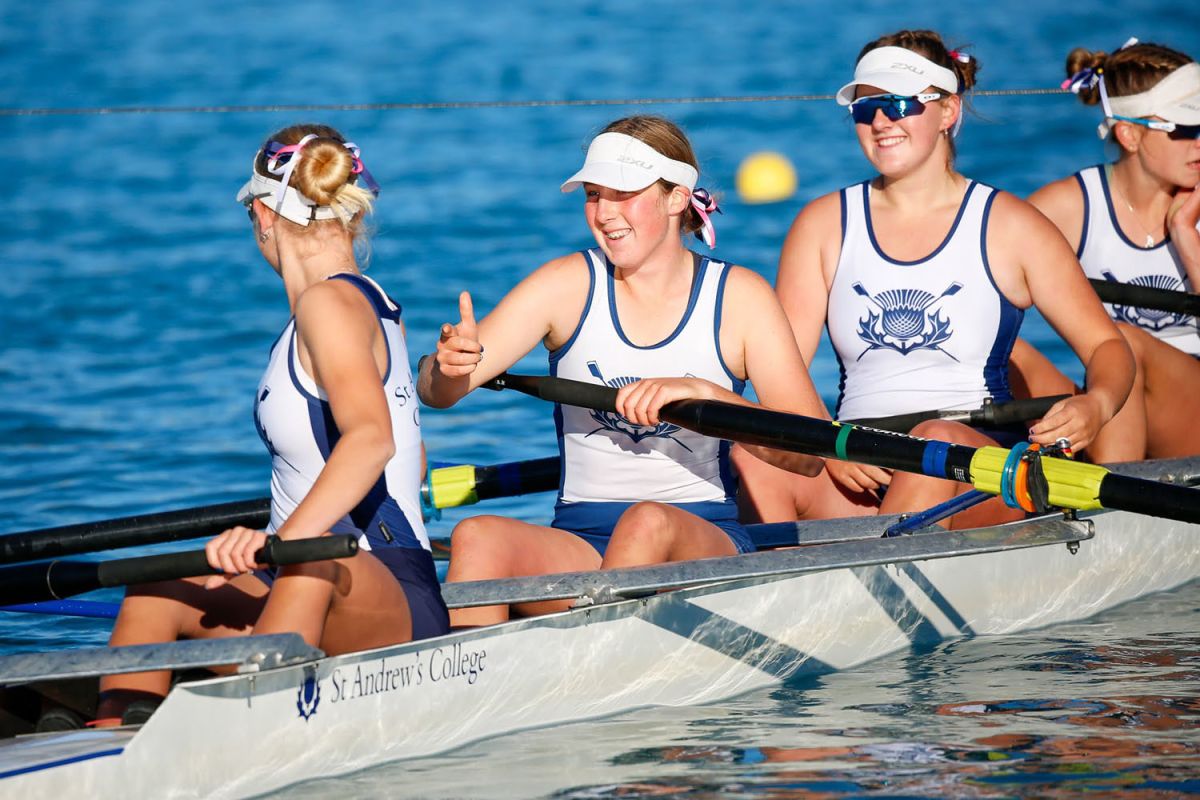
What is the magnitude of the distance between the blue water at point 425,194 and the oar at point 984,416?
65cm

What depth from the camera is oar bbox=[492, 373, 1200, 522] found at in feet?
13.5

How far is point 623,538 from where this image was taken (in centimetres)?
417

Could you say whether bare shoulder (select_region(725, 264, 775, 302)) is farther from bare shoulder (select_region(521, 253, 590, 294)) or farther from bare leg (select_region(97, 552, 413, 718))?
bare leg (select_region(97, 552, 413, 718))

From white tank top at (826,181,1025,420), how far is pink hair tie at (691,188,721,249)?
852 mm

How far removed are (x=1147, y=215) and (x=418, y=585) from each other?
3.41 m

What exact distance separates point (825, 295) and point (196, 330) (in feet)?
22.0

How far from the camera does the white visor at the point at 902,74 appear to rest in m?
5.04

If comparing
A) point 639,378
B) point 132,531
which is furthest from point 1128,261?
point 132,531

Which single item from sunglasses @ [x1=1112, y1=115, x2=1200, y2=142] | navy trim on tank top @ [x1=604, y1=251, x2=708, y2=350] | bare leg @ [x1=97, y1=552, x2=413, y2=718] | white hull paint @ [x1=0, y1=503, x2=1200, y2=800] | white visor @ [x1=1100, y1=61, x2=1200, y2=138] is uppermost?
white visor @ [x1=1100, y1=61, x2=1200, y2=138]

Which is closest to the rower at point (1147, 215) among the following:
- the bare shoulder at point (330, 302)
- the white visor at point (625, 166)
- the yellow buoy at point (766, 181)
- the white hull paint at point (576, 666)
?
the white hull paint at point (576, 666)

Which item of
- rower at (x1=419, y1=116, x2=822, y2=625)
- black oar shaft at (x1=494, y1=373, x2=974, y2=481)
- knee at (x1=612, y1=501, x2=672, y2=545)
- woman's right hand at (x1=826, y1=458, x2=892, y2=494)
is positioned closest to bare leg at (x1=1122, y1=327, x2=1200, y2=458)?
woman's right hand at (x1=826, y1=458, x2=892, y2=494)

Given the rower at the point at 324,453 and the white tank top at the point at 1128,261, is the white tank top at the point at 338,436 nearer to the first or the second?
the rower at the point at 324,453

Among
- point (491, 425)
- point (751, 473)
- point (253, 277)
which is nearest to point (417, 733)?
point (751, 473)

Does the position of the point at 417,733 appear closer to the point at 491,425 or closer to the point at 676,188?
the point at 676,188
